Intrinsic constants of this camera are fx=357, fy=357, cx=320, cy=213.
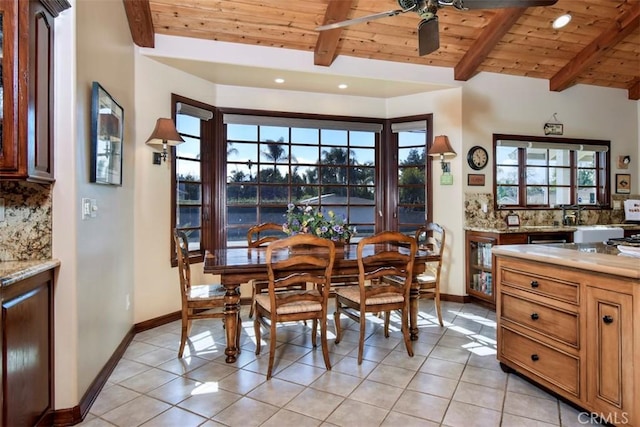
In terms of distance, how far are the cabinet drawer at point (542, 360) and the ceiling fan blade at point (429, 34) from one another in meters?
2.06

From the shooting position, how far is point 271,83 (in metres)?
4.20

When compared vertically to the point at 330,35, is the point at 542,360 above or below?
below

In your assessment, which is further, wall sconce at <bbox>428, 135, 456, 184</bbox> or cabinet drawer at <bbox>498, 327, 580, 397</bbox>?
wall sconce at <bbox>428, 135, 456, 184</bbox>

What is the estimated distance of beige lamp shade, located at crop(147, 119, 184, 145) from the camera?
10.8ft

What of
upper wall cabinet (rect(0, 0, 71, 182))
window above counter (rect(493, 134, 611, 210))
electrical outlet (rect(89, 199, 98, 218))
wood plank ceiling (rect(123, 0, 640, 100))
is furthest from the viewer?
window above counter (rect(493, 134, 611, 210))

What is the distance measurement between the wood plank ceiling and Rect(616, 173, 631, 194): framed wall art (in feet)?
4.95

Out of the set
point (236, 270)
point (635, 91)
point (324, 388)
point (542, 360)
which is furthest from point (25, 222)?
point (635, 91)

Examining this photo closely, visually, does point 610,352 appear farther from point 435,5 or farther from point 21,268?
point 21,268

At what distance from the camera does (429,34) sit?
246 cm

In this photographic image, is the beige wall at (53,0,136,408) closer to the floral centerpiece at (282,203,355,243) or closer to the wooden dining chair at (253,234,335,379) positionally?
the wooden dining chair at (253,234,335,379)

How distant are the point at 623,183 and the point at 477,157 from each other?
101 inches

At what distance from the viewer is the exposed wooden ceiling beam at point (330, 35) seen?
10.2 ft
